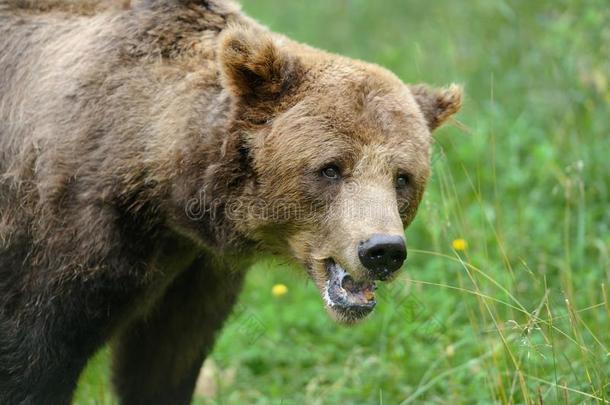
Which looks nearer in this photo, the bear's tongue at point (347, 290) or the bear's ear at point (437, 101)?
the bear's tongue at point (347, 290)

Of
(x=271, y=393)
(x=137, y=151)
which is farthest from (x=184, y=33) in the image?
(x=271, y=393)

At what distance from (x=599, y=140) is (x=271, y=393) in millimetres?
3155

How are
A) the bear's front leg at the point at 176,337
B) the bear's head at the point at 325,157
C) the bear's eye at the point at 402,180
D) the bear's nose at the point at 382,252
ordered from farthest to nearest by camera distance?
the bear's front leg at the point at 176,337, the bear's eye at the point at 402,180, the bear's head at the point at 325,157, the bear's nose at the point at 382,252

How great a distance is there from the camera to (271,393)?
6543 millimetres

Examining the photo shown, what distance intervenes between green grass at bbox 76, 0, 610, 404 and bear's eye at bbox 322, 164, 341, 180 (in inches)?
27.2

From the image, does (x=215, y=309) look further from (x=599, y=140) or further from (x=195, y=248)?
(x=599, y=140)

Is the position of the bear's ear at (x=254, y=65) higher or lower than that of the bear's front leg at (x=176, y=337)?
higher

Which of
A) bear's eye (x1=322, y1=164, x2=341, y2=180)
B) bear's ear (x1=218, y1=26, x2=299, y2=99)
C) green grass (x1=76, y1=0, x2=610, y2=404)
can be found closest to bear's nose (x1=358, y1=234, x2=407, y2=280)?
bear's eye (x1=322, y1=164, x2=341, y2=180)

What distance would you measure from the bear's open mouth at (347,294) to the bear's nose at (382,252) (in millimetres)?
218

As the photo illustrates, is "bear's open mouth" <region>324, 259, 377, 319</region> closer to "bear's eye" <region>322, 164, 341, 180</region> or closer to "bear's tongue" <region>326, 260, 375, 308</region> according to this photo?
"bear's tongue" <region>326, 260, 375, 308</region>

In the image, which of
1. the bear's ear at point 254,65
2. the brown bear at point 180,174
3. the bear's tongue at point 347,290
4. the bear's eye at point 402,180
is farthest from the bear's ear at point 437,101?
the bear's tongue at point 347,290

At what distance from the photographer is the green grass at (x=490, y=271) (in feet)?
17.6

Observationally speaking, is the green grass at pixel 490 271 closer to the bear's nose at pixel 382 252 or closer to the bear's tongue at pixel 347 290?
the bear's tongue at pixel 347 290

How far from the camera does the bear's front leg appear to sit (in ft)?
17.3
